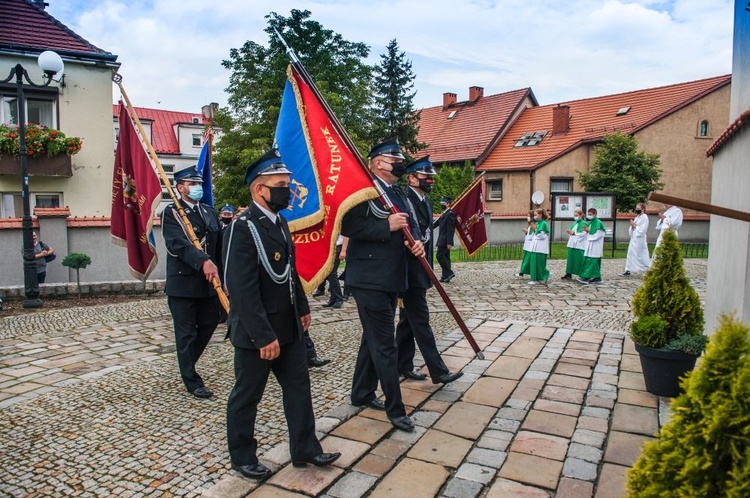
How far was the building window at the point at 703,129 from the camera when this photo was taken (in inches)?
1222

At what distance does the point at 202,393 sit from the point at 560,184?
98.1 feet

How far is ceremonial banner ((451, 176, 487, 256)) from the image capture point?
14385mm

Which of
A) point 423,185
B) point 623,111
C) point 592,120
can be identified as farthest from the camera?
point 592,120

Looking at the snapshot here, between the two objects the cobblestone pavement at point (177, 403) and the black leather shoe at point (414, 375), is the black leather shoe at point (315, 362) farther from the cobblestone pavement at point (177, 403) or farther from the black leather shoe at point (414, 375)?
the black leather shoe at point (414, 375)

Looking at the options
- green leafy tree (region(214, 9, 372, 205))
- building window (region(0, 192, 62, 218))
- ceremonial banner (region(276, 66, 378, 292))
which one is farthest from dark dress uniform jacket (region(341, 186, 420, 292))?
green leafy tree (region(214, 9, 372, 205))

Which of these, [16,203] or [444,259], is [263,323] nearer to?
[444,259]

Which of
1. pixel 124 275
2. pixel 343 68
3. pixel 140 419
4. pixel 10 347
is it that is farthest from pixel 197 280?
pixel 343 68

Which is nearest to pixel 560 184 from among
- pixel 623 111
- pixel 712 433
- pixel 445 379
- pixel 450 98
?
pixel 623 111

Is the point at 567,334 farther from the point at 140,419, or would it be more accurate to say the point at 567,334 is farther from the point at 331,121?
the point at 140,419

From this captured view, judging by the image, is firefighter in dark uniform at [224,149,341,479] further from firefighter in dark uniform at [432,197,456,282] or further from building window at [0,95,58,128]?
building window at [0,95,58,128]

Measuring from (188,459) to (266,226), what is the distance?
1786mm

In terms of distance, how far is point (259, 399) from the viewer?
388cm

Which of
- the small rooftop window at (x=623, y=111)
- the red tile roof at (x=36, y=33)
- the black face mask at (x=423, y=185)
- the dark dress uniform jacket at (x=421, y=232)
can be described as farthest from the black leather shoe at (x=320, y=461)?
the small rooftop window at (x=623, y=111)

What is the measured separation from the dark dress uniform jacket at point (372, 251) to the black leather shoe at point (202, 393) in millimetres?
1835
